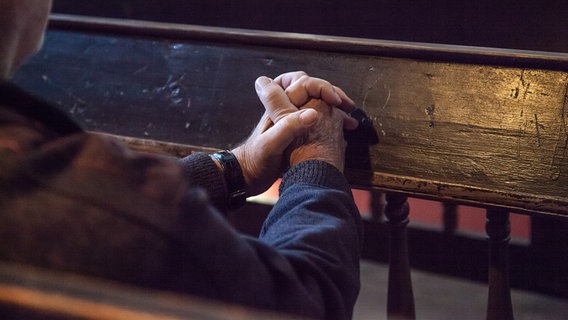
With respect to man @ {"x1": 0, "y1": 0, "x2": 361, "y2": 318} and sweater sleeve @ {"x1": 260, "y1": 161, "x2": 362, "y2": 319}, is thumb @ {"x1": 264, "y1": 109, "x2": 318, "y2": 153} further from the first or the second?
man @ {"x1": 0, "y1": 0, "x2": 361, "y2": 318}

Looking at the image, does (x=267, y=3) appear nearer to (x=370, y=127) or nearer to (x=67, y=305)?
(x=370, y=127)

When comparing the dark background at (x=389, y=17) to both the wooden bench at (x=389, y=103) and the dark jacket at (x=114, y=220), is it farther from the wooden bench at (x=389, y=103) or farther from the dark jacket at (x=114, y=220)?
the dark jacket at (x=114, y=220)

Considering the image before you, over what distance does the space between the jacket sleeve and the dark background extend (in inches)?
16.9

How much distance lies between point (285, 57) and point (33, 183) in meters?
0.87

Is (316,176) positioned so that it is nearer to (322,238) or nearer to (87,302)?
(322,238)

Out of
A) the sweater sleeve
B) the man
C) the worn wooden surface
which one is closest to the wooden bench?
the sweater sleeve

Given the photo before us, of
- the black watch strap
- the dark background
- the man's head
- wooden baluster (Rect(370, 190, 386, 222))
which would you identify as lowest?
wooden baluster (Rect(370, 190, 386, 222))

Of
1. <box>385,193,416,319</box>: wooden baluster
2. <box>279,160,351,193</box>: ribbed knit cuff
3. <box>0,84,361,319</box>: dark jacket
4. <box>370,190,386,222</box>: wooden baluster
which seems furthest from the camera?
<box>370,190,386,222</box>: wooden baluster

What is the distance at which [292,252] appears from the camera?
2.87 ft

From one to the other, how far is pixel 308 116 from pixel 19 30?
0.53 metres

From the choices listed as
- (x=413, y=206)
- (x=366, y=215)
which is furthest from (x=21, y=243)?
(x=413, y=206)

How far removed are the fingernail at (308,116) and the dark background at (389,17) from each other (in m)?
0.31

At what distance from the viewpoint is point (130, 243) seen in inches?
26.4

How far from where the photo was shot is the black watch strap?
1.29m
